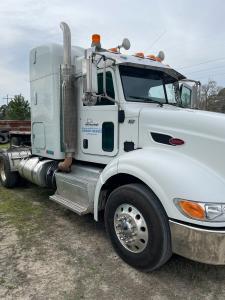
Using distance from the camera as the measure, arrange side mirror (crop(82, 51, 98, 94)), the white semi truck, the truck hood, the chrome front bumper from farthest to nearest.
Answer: side mirror (crop(82, 51, 98, 94)) < the truck hood < the white semi truck < the chrome front bumper

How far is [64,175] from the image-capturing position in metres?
4.91

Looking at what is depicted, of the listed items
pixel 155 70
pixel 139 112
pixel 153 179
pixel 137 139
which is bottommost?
pixel 153 179

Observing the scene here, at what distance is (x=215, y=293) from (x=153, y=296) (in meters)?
0.64

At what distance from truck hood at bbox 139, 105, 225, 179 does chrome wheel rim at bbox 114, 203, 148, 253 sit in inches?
33.5

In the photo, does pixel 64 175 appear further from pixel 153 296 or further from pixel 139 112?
pixel 153 296

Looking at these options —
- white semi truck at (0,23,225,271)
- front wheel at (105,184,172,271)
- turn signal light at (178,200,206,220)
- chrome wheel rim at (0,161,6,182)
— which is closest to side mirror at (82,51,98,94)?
white semi truck at (0,23,225,271)

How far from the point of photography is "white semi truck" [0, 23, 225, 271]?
2.92 metres

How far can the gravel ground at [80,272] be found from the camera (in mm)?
3000

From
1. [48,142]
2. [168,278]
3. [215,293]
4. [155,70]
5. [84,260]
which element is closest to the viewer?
[215,293]

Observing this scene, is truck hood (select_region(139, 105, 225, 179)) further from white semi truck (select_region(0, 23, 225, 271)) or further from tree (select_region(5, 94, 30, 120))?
tree (select_region(5, 94, 30, 120))

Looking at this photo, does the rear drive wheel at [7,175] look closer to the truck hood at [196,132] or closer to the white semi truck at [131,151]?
the white semi truck at [131,151]

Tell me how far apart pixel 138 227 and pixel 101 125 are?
178cm

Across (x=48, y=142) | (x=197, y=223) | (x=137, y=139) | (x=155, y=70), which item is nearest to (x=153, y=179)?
(x=197, y=223)

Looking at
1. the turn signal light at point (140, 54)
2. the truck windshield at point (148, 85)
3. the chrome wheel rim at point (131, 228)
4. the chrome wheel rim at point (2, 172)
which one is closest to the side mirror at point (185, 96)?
the truck windshield at point (148, 85)
